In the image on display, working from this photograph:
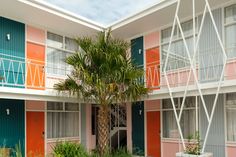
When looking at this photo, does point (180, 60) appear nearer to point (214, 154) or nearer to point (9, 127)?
point (214, 154)

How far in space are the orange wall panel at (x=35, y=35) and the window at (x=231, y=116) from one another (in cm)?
819

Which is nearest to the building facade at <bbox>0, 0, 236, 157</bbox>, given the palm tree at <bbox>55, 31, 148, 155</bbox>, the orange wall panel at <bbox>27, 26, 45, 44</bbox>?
the orange wall panel at <bbox>27, 26, 45, 44</bbox>

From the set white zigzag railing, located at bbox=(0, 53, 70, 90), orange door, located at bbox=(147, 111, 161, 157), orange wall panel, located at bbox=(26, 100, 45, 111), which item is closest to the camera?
white zigzag railing, located at bbox=(0, 53, 70, 90)

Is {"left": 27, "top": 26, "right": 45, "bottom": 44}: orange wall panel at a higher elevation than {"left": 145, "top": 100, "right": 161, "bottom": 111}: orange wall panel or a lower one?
higher

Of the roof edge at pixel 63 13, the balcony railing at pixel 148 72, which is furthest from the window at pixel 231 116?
the roof edge at pixel 63 13

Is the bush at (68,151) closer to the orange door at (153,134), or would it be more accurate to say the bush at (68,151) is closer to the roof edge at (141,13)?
the orange door at (153,134)

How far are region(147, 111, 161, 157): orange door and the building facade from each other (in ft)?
0.14

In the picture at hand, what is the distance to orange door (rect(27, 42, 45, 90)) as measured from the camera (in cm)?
1268

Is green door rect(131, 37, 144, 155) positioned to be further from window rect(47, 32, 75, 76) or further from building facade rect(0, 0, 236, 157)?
window rect(47, 32, 75, 76)

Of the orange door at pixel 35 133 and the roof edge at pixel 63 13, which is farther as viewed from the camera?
the orange door at pixel 35 133

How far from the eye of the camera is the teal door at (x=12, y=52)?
38.6ft

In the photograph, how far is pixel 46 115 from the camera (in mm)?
13398

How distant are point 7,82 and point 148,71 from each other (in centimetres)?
617

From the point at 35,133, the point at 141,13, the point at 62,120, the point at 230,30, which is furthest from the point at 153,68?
the point at 35,133
